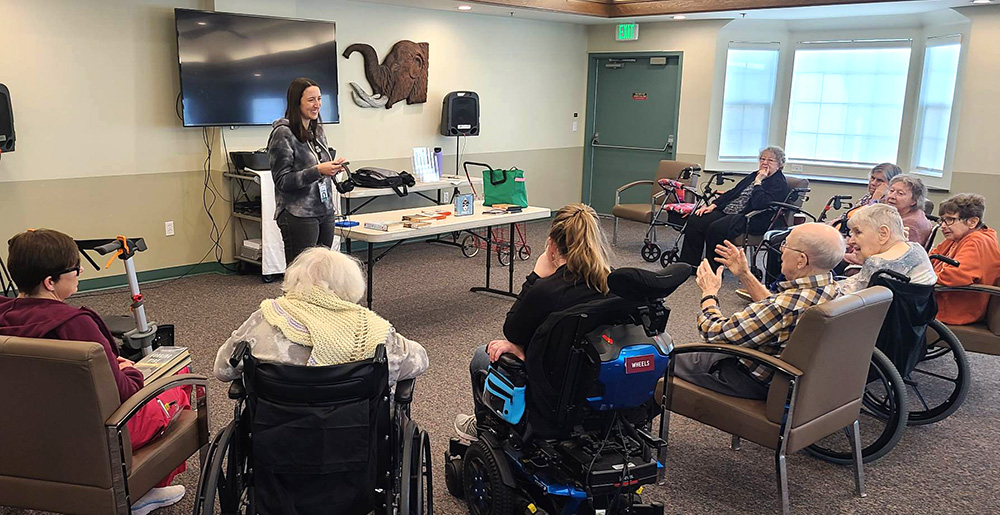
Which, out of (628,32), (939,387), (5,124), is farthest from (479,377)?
(628,32)

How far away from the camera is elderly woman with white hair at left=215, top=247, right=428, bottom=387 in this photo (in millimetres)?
2076

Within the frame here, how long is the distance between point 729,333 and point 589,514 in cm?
83

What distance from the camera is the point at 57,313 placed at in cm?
214

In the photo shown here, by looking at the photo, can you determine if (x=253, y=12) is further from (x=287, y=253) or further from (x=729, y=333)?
(x=729, y=333)

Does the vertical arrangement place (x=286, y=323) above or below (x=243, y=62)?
below

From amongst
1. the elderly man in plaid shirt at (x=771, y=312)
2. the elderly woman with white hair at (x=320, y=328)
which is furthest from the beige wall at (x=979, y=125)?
the elderly woman with white hair at (x=320, y=328)

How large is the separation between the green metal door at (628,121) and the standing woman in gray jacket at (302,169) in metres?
5.31

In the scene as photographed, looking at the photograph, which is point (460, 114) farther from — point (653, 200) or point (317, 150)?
point (317, 150)

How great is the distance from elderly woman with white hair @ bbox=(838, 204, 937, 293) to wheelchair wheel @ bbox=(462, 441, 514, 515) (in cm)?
181

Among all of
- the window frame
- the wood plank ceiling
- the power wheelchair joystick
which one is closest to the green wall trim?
the power wheelchair joystick

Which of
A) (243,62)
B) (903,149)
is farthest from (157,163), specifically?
(903,149)

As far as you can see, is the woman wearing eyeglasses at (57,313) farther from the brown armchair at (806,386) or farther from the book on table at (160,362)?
the brown armchair at (806,386)

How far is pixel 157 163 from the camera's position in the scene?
5.59 meters

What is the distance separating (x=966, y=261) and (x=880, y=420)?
2.96ft
